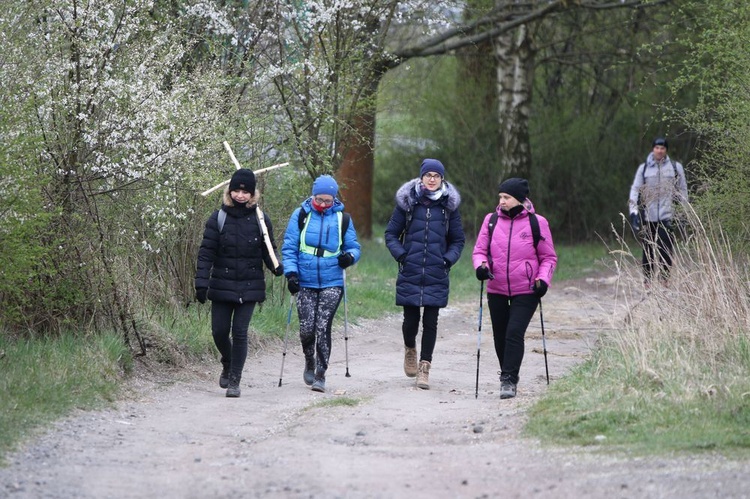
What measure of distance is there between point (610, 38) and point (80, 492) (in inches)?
817

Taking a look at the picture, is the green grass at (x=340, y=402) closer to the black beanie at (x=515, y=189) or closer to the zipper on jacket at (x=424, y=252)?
the zipper on jacket at (x=424, y=252)

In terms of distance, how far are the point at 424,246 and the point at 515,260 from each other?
0.85 metres

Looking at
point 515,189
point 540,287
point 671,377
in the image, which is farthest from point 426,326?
point 671,377

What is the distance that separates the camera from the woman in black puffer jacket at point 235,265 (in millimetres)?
9641

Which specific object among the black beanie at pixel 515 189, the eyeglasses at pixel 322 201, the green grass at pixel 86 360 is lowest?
the green grass at pixel 86 360

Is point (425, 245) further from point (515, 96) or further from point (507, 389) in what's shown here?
point (515, 96)

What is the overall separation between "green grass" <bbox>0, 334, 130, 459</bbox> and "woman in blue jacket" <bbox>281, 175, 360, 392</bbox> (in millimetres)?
1598

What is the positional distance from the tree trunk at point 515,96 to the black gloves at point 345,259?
46.6ft

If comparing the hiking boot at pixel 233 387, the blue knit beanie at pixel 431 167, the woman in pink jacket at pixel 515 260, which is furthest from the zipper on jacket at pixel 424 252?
the hiking boot at pixel 233 387

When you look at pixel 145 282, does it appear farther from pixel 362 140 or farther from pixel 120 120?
pixel 362 140

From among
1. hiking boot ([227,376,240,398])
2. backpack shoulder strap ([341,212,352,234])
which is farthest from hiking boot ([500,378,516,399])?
hiking boot ([227,376,240,398])

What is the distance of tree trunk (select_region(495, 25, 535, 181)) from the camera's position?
23.6m

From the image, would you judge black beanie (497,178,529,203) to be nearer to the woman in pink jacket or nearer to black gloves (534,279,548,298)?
the woman in pink jacket

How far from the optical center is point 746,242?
1249 cm
